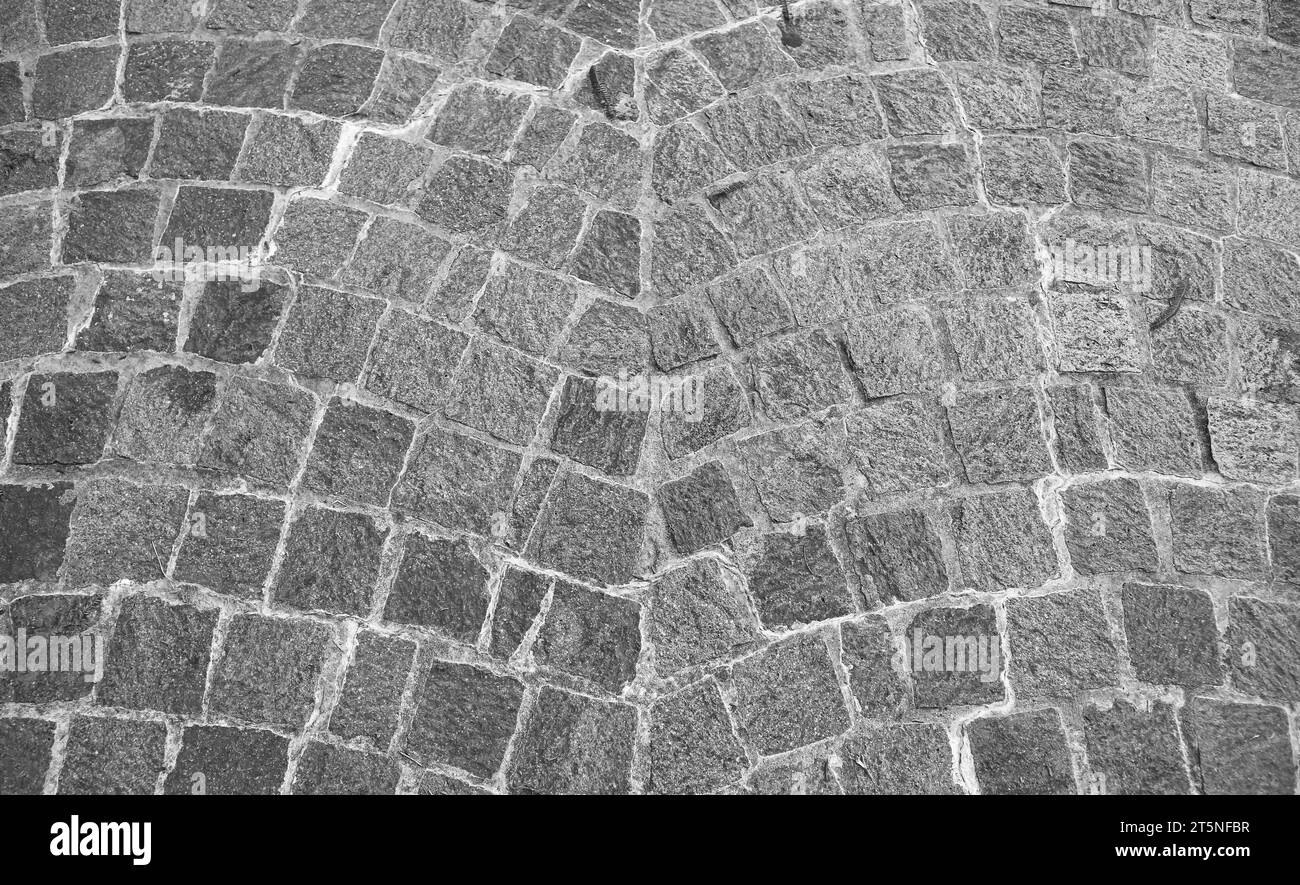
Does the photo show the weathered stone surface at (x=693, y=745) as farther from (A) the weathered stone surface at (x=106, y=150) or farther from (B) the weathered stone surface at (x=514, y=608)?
(A) the weathered stone surface at (x=106, y=150)

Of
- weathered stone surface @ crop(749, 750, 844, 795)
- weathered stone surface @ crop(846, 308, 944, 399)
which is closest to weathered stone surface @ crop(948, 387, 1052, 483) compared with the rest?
weathered stone surface @ crop(846, 308, 944, 399)

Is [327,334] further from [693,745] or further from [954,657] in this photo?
[954,657]

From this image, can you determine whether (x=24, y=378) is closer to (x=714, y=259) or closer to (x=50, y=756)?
(x=50, y=756)

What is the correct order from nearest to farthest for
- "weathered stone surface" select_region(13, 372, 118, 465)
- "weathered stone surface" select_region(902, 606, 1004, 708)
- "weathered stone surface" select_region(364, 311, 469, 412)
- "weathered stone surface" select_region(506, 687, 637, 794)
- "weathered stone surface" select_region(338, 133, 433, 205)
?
"weathered stone surface" select_region(506, 687, 637, 794) < "weathered stone surface" select_region(902, 606, 1004, 708) < "weathered stone surface" select_region(13, 372, 118, 465) < "weathered stone surface" select_region(364, 311, 469, 412) < "weathered stone surface" select_region(338, 133, 433, 205)

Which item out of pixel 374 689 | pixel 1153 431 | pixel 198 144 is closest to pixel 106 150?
pixel 198 144

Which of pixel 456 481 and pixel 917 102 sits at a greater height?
pixel 917 102

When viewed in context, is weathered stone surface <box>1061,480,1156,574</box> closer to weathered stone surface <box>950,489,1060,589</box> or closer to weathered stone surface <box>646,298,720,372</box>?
weathered stone surface <box>950,489,1060,589</box>

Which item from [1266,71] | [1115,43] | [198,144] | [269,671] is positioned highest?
[1115,43]

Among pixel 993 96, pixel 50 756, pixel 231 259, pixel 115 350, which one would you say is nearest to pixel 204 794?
pixel 50 756
